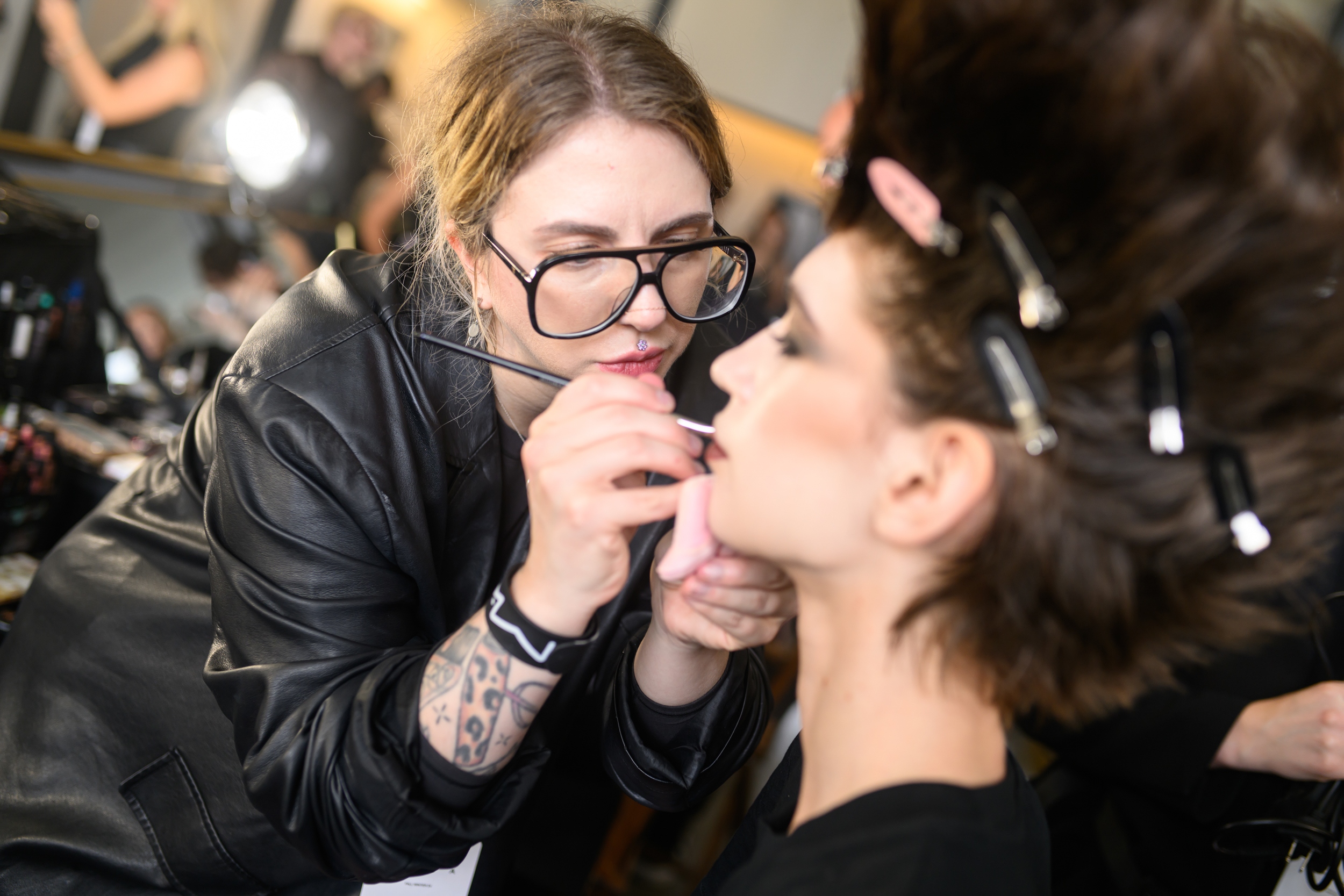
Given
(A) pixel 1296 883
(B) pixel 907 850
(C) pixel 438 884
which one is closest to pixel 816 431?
(B) pixel 907 850

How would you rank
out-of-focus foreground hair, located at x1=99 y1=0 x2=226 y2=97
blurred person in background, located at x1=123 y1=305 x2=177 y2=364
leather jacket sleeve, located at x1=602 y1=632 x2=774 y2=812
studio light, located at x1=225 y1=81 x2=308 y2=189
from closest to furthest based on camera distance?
leather jacket sleeve, located at x1=602 y1=632 x2=774 y2=812 → studio light, located at x1=225 y1=81 x2=308 y2=189 → out-of-focus foreground hair, located at x1=99 y1=0 x2=226 y2=97 → blurred person in background, located at x1=123 y1=305 x2=177 y2=364

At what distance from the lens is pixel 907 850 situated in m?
0.64

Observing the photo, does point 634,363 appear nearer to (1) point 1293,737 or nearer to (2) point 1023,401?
(2) point 1023,401

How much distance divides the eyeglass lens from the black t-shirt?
59cm

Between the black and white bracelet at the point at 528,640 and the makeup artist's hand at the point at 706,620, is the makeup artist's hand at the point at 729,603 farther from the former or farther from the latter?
the black and white bracelet at the point at 528,640

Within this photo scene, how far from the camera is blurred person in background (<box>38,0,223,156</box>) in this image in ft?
7.67

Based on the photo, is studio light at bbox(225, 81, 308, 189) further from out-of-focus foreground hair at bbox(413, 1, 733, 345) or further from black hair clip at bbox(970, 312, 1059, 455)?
black hair clip at bbox(970, 312, 1059, 455)

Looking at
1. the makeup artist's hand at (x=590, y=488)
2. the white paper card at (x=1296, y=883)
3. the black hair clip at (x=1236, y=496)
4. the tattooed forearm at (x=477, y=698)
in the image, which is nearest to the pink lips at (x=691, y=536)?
the makeup artist's hand at (x=590, y=488)

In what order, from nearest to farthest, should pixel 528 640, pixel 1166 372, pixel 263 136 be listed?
1. pixel 1166 372
2. pixel 528 640
3. pixel 263 136

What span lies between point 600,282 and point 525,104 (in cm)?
22

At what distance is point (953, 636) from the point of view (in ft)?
2.24

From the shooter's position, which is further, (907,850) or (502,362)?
(502,362)

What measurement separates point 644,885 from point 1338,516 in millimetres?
2089

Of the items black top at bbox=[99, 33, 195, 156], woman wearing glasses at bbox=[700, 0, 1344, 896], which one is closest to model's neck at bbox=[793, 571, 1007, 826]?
woman wearing glasses at bbox=[700, 0, 1344, 896]
